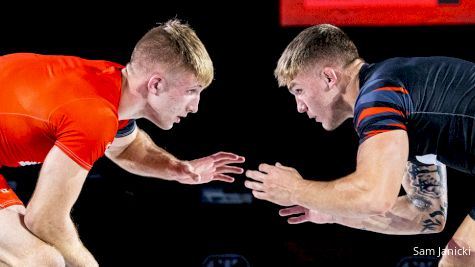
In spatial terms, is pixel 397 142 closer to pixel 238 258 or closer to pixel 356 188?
pixel 356 188

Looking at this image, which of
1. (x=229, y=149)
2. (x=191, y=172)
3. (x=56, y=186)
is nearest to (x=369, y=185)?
(x=56, y=186)

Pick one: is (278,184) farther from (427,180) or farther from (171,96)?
(427,180)

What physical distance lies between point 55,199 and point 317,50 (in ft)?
3.89

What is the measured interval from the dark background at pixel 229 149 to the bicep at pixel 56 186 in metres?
2.12

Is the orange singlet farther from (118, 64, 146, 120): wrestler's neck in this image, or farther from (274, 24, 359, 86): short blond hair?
(274, 24, 359, 86): short blond hair

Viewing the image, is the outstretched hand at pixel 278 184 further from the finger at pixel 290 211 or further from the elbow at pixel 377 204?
the finger at pixel 290 211

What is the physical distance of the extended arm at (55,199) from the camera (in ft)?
7.99

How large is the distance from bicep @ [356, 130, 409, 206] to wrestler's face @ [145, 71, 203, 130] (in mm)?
855

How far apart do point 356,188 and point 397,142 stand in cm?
21

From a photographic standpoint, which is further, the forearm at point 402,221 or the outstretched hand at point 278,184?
the forearm at point 402,221

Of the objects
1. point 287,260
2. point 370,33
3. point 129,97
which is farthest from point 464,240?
point 287,260

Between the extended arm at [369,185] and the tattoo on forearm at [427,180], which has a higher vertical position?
the extended arm at [369,185]

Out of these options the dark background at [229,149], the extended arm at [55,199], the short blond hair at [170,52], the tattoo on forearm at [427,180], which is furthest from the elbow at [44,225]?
the dark background at [229,149]

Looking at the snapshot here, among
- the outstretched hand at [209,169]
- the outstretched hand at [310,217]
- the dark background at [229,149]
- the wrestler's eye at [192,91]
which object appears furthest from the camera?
the dark background at [229,149]
